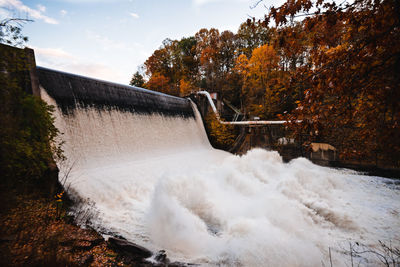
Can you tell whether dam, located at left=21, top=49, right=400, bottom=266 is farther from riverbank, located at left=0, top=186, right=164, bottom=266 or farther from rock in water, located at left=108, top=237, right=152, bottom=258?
riverbank, located at left=0, top=186, right=164, bottom=266

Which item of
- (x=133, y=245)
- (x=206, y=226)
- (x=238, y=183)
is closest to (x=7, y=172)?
(x=133, y=245)

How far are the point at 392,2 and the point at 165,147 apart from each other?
9894 mm

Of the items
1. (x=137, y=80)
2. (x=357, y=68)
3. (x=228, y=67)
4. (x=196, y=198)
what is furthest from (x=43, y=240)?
(x=137, y=80)

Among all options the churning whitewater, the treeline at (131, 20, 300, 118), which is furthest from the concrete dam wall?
the treeline at (131, 20, 300, 118)

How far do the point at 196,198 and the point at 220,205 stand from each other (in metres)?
0.67

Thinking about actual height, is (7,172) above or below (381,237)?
above

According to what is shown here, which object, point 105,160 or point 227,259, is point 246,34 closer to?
point 105,160

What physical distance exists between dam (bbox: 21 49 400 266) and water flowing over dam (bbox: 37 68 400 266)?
0.03 meters

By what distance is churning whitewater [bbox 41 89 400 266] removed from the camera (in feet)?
10.2

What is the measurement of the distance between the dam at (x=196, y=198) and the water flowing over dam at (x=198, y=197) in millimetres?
27

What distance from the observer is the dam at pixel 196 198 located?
3.18 metres

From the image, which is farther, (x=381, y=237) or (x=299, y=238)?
(x=381, y=237)

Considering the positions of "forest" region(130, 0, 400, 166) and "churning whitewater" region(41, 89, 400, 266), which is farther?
"churning whitewater" region(41, 89, 400, 266)

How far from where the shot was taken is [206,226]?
12.6ft
